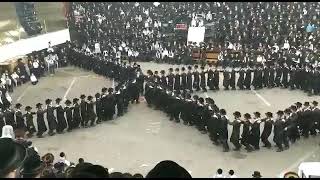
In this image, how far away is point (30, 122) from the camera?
13781 mm

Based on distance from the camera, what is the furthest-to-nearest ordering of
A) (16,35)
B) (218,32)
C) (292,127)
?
1. (218,32)
2. (16,35)
3. (292,127)

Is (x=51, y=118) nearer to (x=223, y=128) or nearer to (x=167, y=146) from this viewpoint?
(x=167, y=146)

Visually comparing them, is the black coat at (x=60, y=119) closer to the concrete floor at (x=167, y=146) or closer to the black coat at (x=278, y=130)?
the concrete floor at (x=167, y=146)

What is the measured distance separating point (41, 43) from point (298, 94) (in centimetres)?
1319

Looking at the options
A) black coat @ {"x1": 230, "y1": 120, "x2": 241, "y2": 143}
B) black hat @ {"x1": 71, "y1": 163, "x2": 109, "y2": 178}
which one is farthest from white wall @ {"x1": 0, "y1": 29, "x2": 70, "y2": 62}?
black hat @ {"x1": 71, "y1": 163, "x2": 109, "y2": 178}

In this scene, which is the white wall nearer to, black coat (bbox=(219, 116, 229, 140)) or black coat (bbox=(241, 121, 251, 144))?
black coat (bbox=(219, 116, 229, 140))

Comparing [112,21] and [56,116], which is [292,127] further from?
[112,21]

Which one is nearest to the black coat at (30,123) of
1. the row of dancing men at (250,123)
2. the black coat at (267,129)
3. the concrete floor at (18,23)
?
the row of dancing men at (250,123)

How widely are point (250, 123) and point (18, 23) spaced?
602 inches

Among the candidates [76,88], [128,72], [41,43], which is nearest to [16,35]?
[41,43]

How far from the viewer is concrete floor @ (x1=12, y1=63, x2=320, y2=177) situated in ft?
38.5

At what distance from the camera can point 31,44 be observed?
23859 millimetres

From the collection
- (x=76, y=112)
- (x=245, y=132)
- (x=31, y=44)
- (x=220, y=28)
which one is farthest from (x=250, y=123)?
(x=31, y=44)

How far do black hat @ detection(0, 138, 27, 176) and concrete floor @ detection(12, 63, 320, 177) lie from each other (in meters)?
7.71
